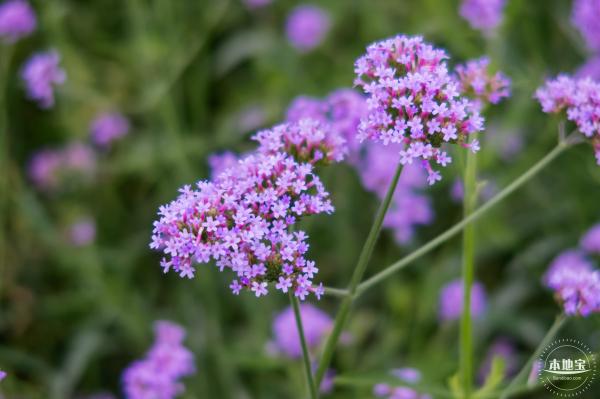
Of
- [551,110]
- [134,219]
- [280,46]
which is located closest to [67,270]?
[134,219]

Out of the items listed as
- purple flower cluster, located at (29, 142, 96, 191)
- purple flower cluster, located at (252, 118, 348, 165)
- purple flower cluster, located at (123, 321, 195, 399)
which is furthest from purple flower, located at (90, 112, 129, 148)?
purple flower cluster, located at (252, 118, 348, 165)

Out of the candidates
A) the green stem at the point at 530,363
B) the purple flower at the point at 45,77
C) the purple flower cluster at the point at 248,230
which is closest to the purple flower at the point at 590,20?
the green stem at the point at 530,363

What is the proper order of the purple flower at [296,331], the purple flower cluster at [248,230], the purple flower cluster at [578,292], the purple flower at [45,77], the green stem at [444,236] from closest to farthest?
the purple flower cluster at [248,230]
the green stem at [444,236]
the purple flower cluster at [578,292]
the purple flower at [296,331]
the purple flower at [45,77]

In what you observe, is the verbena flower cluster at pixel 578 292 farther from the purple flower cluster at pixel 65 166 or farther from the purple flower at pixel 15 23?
the purple flower at pixel 15 23

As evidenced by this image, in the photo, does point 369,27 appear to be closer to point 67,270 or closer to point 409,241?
point 409,241

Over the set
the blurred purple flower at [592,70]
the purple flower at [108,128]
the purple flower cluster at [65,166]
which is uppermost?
the purple flower at [108,128]
